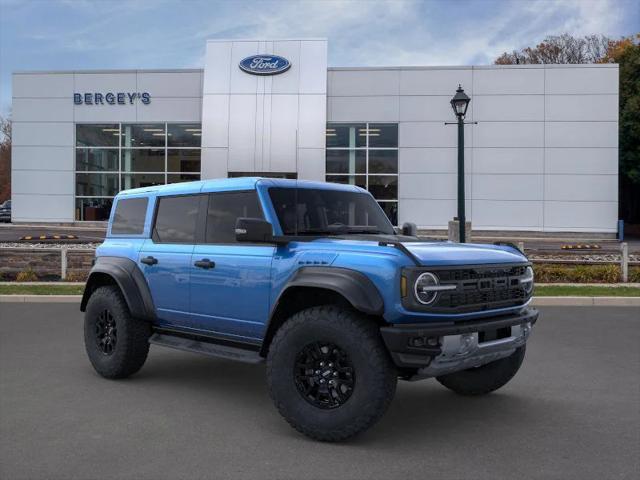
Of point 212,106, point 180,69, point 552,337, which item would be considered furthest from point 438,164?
point 552,337

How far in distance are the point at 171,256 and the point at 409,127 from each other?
89.4ft

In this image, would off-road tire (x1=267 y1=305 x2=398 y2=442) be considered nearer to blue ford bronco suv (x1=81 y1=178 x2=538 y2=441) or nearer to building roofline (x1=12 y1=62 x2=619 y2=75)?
blue ford bronco suv (x1=81 y1=178 x2=538 y2=441)

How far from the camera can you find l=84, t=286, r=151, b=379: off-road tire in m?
6.02

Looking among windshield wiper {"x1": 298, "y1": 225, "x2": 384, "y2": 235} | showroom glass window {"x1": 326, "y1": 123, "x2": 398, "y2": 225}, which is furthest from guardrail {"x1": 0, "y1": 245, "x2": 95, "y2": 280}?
showroom glass window {"x1": 326, "y1": 123, "x2": 398, "y2": 225}

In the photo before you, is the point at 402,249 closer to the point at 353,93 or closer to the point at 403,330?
the point at 403,330

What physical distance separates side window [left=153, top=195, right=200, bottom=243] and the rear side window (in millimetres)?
267

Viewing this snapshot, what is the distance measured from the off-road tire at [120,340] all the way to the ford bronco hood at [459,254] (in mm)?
2912

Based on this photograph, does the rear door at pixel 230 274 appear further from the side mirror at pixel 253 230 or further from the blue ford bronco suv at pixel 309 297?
the side mirror at pixel 253 230

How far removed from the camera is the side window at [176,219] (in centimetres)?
577

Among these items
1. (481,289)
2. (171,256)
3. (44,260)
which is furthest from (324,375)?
(44,260)

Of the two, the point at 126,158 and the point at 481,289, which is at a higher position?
the point at 126,158

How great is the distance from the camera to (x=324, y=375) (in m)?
4.44

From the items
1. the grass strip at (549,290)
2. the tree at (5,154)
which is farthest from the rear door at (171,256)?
the tree at (5,154)

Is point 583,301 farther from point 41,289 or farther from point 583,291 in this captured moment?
point 41,289
